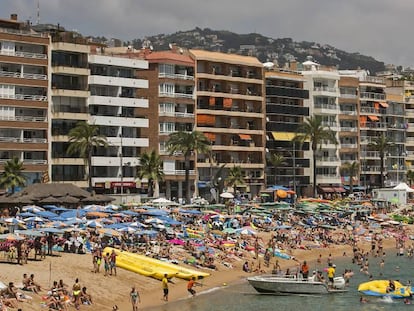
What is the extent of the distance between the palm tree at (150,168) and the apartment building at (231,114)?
1617 cm

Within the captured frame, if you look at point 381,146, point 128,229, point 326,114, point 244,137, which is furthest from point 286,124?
point 128,229

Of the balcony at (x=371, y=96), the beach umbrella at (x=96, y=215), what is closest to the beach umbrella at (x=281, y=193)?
the balcony at (x=371, y=96)

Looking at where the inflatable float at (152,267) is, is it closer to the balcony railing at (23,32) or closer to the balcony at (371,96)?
the balcony railing at (23,32)

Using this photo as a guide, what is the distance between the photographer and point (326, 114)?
14850 cm

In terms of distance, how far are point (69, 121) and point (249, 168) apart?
36757 millimetres

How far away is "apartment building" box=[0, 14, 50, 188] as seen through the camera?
9694cm

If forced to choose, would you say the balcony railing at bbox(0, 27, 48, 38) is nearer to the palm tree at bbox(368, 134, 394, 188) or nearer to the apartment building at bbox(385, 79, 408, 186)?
the palm tree at bbox(368, 134, 394, 188)

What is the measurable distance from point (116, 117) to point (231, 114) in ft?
80.3

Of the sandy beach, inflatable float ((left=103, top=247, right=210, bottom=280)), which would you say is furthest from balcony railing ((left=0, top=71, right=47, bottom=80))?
inflatable float ((left=103, top=247, right=210, bottom=280))

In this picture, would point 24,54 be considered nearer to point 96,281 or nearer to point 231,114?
point 231,114

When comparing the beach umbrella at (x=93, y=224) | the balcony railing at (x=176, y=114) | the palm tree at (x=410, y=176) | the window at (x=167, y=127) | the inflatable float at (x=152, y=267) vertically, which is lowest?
the inflatable float at (x=152, y=267)

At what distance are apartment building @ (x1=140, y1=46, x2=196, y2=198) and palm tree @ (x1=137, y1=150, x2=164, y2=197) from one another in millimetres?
8133

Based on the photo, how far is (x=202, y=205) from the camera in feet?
321

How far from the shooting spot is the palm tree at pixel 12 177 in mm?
90000
